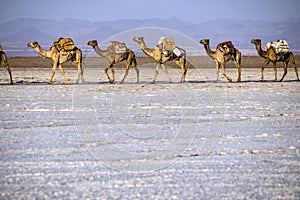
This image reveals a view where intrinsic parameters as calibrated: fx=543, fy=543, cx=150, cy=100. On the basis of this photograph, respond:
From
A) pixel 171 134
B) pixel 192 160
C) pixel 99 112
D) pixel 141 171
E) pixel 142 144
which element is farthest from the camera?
pixel 99 112

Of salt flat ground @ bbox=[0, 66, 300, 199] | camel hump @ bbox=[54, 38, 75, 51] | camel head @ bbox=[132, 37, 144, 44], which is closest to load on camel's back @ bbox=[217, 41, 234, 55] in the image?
camel head @ bbox=[132, 37, 144, 44]

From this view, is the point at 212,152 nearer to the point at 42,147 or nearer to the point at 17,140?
the point at 42,147

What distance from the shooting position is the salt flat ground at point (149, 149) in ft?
17.7

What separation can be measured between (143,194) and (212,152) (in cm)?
214

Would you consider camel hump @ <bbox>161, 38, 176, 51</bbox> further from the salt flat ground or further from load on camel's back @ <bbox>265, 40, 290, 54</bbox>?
the salt flat ground

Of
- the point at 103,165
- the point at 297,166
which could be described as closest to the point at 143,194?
the point at 103,165

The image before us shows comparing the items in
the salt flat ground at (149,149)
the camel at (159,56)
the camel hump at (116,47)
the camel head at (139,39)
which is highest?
the camel head at (139,39)

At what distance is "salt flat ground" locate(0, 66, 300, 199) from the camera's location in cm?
541

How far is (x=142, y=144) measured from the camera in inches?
303

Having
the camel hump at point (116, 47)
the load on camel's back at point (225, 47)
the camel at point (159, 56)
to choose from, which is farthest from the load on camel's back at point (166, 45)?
the load on camel's back at point (225, 47)

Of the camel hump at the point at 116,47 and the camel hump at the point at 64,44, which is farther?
the camel hump at the point at 116,47

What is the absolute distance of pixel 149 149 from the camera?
7.29 m

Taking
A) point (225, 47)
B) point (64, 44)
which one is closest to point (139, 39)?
point (64, 44)

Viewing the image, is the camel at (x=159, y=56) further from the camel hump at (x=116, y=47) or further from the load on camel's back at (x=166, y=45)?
the camel hump at (x=116, y=47)
